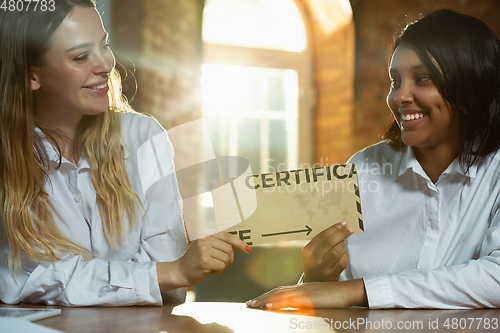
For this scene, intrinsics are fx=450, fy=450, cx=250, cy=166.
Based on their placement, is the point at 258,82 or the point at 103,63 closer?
the point at 103,63

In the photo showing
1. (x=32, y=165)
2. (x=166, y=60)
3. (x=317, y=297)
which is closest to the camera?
(x=317, y=297)

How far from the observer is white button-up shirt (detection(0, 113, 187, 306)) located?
1.00m

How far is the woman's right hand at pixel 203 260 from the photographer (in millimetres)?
989

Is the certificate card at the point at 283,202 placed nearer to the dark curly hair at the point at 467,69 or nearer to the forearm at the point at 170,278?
the forearm at the point at 170,278

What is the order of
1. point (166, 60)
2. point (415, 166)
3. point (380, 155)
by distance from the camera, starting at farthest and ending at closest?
point (166, 60)
point (380, 155)
point (415, 166)

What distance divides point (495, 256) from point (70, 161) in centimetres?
105

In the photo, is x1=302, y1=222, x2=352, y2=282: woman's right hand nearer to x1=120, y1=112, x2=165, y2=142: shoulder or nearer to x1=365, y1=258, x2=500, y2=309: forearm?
x1=365, y1=258, x2=500, y2=309: forearm

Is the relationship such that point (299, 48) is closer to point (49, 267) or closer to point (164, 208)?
point (164, 208)

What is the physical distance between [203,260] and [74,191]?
42 centimetres

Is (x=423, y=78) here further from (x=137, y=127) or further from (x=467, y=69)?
(x=137, y=127)

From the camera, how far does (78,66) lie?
1.14 meters

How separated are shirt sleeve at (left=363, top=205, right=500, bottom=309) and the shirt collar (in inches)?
11.2

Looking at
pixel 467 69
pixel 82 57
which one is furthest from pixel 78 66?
pixel 467 69

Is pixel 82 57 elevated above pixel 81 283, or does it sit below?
above
